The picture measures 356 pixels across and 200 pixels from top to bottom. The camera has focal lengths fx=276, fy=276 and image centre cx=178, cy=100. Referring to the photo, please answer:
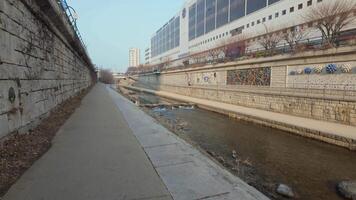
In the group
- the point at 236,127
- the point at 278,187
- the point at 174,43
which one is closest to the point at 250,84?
the point at 236,127

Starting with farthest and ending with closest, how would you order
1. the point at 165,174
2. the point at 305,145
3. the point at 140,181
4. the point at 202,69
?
the point at 202,69, the point at 305,145, the point at 165,174, the point at 140,181

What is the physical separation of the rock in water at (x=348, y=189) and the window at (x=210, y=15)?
242 feet

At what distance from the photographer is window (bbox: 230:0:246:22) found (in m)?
62.9

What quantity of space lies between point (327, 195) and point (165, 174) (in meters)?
5.05

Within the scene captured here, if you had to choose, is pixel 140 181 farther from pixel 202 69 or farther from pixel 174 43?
pixel 174 43

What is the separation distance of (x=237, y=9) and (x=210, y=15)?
50.7 ft

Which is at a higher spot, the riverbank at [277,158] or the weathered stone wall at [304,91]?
the weathered stone wall at [304,91]

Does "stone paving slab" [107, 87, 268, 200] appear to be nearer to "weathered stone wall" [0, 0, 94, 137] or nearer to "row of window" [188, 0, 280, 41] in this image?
"weathered stone wall" [0, 0, 94, 137]

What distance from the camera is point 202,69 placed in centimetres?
4681

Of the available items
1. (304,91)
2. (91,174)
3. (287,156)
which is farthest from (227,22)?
(91,174)

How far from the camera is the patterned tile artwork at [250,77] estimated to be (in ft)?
91.4

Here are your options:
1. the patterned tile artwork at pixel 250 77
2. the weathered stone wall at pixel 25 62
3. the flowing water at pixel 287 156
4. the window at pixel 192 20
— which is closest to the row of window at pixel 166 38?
the window at pixel 192 20

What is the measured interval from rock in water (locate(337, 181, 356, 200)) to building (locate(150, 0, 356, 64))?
37.1 meters

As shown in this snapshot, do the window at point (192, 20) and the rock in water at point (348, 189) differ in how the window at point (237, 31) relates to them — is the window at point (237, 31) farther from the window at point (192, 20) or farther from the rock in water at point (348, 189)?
the rock in water at point (348, 189)
